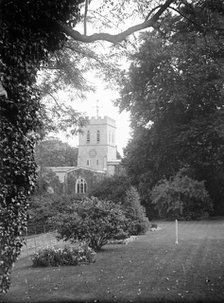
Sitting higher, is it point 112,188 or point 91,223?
point 112,188

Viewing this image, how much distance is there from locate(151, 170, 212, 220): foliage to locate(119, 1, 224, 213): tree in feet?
14.4

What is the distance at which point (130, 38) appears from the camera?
6.00 meters

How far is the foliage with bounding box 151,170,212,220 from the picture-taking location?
17797 mm

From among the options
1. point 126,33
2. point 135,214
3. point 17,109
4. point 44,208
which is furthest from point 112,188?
point 17,109

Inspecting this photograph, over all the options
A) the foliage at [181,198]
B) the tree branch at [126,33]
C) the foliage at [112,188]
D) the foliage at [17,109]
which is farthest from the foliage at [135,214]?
the foliage at [17,109]

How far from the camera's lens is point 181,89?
791 cm

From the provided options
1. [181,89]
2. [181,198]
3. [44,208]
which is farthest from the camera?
[181,198]

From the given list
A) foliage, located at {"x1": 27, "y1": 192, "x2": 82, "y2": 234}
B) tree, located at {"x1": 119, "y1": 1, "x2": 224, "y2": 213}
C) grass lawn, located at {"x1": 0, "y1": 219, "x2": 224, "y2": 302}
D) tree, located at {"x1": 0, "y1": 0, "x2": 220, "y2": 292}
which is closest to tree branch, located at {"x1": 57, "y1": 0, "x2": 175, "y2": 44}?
tree, located at {"x1": 119, "y1": 1, "x2": 224, "y2": 213}

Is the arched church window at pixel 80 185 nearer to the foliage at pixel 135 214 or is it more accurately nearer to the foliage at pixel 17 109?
the foliage at pixel 135 214

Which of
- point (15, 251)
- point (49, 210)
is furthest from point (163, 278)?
point (49, 210)

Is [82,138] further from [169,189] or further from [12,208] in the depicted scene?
[169,189]

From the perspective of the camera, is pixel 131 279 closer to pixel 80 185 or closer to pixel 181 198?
pixel 181 198

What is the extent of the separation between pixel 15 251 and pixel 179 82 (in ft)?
17.4

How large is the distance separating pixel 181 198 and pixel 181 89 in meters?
11.7
